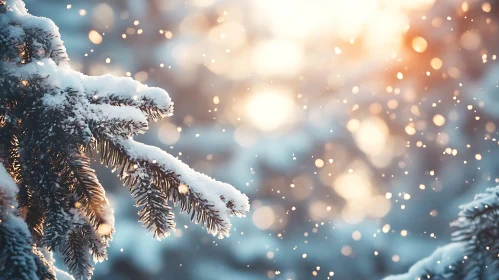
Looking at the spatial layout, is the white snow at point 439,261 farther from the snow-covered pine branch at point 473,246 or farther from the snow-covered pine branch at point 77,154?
the snow-covered pine branch at point 77,154

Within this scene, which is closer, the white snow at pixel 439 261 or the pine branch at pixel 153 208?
the white snow at pixel 439 261

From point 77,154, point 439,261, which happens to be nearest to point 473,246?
point 439,261

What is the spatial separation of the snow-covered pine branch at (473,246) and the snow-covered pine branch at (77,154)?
25.5 inches

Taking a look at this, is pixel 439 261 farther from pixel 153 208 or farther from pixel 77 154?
pixel 77 154

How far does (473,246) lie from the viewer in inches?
47.0

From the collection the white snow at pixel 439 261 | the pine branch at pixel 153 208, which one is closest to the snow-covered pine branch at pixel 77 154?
the pine branch at pixel 153 208

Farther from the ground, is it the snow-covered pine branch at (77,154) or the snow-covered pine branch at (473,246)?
the snow-covered pine branch at (77,154)

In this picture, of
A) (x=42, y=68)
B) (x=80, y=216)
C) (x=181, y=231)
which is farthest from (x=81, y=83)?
(x=181, y=231)

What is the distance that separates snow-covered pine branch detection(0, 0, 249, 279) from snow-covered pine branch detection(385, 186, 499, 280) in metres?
0.65

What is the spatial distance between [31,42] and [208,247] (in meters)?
17.0

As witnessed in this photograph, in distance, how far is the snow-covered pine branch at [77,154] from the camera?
126 cm

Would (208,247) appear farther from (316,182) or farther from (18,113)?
(18,113)

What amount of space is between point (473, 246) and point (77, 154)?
1.27 metres

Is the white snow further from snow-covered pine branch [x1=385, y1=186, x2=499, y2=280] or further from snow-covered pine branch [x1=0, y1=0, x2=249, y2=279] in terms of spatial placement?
snow-covered pine branch [x1=0, y1=0, x2=249, y2=279]
